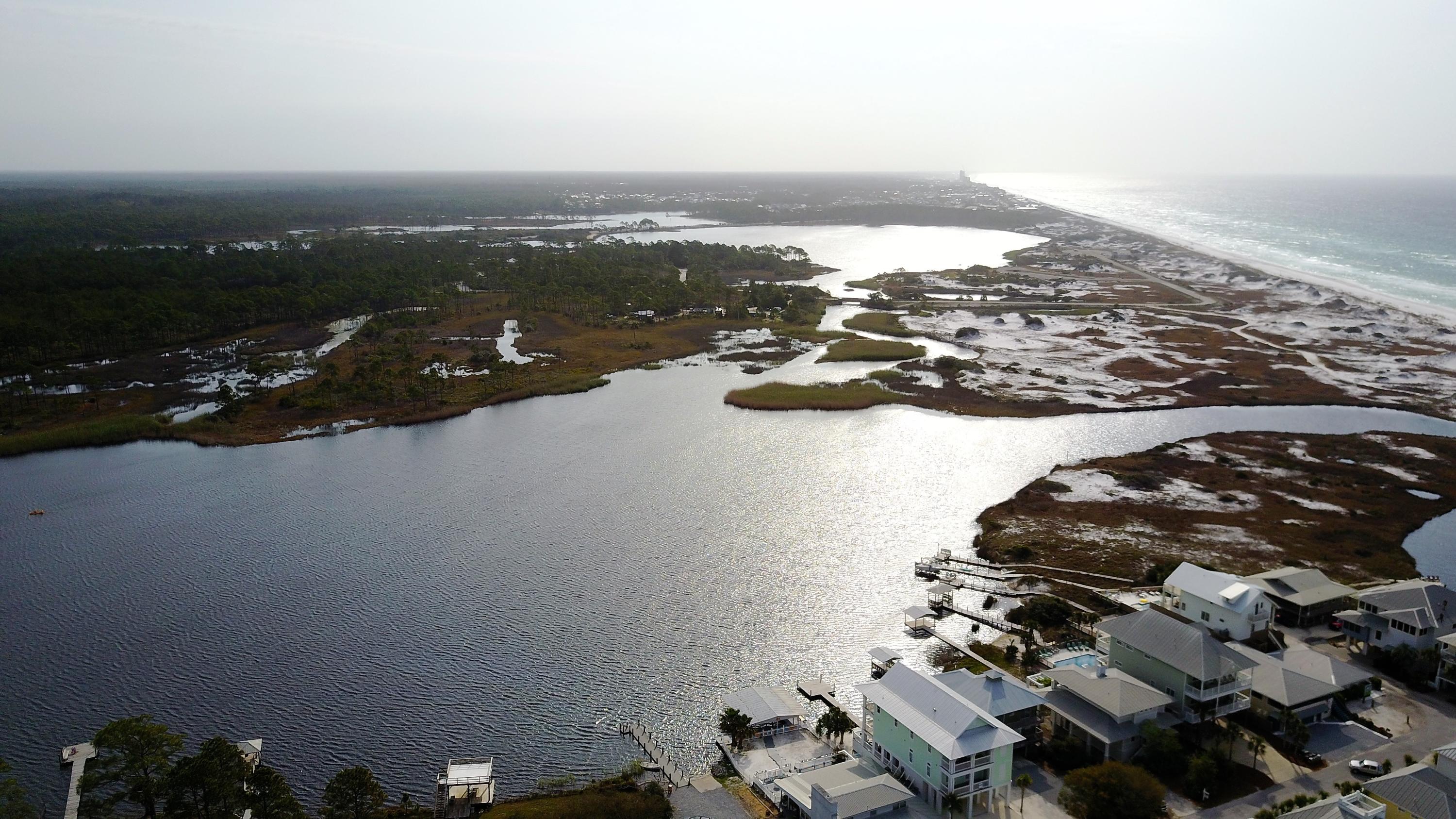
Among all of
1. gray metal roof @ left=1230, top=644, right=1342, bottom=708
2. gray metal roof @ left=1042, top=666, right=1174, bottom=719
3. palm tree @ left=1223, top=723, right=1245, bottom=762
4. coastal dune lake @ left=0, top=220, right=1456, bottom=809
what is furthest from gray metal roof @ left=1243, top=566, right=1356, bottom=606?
coastal dune lake @ left=0, top=220, right=1456, bottom=809

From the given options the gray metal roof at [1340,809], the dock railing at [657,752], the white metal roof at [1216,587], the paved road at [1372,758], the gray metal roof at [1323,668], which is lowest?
the dock railing at [657,752]

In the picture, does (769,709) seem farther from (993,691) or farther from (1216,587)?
(1216,587)

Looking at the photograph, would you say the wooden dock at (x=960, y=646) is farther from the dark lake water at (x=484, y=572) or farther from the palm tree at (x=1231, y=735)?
the palm tree at (x=1231, y=735)

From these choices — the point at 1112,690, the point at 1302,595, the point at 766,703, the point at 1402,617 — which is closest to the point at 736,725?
the point at 766,703

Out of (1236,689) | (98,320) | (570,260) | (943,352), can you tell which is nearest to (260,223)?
(570,260)

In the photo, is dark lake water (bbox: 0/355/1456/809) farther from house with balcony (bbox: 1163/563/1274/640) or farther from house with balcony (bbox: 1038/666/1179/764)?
house with balcony (bbox: 1163/563/1274/640)

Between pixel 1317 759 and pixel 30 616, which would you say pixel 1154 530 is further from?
Result: pixel 30 616

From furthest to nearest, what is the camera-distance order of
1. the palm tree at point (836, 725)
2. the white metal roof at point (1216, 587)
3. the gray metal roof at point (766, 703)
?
1. the white metal roof at point (1216, 587)
2. the gray metal roof at point (766, 703)
3. the palm tree at point (836, 725)

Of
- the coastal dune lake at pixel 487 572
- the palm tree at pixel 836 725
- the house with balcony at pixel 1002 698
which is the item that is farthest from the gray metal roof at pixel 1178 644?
the palm tree at pixel 836 725
